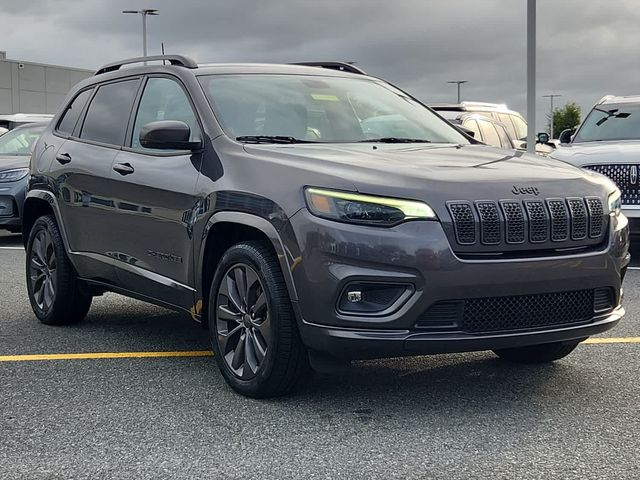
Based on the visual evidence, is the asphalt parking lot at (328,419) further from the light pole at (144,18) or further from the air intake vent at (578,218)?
the light pole at (144,18)

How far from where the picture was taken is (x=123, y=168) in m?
5.47

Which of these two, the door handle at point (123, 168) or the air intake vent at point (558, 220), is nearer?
the air intake vent at point (558, 220)

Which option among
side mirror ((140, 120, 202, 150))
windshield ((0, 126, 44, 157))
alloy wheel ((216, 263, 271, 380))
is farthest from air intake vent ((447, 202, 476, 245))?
windshield ((0, 126, 44, 157))

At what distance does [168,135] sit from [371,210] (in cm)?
133

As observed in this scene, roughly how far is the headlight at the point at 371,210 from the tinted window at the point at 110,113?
6.96ft

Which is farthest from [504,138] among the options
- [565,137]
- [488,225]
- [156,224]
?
[488,225]

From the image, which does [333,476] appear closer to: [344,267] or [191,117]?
[344,267]

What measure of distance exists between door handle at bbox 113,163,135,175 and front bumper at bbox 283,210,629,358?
1.59m

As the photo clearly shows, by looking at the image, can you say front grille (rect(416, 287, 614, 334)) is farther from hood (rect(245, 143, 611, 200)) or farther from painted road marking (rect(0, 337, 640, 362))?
painted road marking (rect(0, 337, 640, 362))

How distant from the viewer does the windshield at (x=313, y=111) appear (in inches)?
199

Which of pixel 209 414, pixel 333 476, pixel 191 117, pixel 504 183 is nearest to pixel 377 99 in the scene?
pixel 191 117

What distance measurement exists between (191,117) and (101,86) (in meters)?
1.46

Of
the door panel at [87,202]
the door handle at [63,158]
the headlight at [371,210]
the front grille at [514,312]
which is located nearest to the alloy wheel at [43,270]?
the door panel at [87,202]

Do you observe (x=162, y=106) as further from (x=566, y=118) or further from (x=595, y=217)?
(x=566, y=118)
